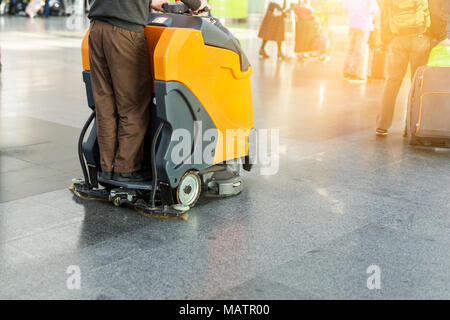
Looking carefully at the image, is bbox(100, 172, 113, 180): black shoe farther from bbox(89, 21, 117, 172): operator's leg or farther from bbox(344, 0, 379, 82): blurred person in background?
bbox(344, 0, 379, 82): blurred person in background

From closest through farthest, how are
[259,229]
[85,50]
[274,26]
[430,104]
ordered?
[259,229] < [85,50] < [430,104] < [274,26]

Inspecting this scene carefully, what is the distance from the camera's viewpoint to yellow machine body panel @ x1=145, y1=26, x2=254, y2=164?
10.7 ft

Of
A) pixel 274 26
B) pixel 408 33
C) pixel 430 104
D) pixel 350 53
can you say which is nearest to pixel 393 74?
pixel 408 33

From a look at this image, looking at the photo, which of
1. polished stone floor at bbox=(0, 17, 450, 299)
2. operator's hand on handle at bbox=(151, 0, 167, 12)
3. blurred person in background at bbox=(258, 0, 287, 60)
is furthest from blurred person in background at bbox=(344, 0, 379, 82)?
operator's hand on handle at bbox=(151, 0, 167, 12)

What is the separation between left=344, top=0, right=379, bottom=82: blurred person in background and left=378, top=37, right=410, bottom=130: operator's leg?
373 cm

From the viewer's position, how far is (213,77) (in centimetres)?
362

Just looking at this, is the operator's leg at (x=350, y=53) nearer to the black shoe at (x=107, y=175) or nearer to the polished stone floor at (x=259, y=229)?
the polished stone floor at (x=259, y=229)

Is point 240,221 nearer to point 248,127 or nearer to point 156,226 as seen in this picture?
point 156,226

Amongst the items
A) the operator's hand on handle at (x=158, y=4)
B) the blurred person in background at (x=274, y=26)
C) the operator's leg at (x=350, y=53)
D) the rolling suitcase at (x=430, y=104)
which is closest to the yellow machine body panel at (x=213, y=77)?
the operator's hand on handle at (x=158, y=4)

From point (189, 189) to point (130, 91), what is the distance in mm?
715

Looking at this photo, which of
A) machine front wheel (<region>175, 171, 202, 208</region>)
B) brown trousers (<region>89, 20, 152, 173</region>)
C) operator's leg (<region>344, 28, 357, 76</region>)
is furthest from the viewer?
operator's leg (<region>344, 28, 357, 76</region>)

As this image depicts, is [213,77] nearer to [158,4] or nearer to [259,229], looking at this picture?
[158,4]

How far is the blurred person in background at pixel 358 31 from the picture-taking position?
9.09 meters

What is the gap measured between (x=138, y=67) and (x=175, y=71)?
27 cm
